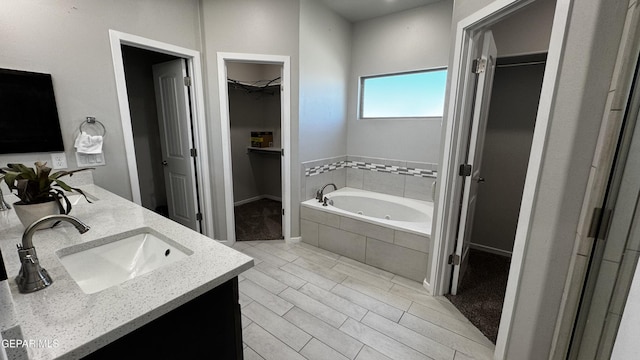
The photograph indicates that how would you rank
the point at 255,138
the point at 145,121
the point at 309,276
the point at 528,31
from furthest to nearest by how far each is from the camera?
the point at 255,138
the point at 145,121
the point at 309,276
the point at 528,31

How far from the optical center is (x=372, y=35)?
3.30 m

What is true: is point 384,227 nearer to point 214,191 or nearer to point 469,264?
point 469,264

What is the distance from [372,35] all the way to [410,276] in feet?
9.44

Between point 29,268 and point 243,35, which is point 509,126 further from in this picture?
point 29,268

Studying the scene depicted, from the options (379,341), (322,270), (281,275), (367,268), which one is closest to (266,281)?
(281,275)

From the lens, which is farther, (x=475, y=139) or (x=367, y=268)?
(x=367, y=268)

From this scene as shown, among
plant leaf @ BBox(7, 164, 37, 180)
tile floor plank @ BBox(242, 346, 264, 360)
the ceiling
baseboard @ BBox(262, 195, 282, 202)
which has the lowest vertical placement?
tile floor plank @ BBox(242, 346, 264, 360)

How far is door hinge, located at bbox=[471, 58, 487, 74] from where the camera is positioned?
5.75 feet

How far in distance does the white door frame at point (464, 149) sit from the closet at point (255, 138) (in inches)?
97.5

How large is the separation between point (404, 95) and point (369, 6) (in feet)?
3.55

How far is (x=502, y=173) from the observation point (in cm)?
273

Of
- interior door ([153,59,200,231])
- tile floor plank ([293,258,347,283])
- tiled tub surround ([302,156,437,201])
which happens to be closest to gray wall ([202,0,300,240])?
interior door ([153,59,200,231])

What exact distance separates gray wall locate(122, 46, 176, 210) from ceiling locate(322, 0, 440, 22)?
2.15 meters

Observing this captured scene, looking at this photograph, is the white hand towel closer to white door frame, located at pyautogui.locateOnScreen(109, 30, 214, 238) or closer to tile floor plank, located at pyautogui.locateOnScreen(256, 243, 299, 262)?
white door frame, located at pyautogui.locateOnScreen(109, 30, 214, 238)
